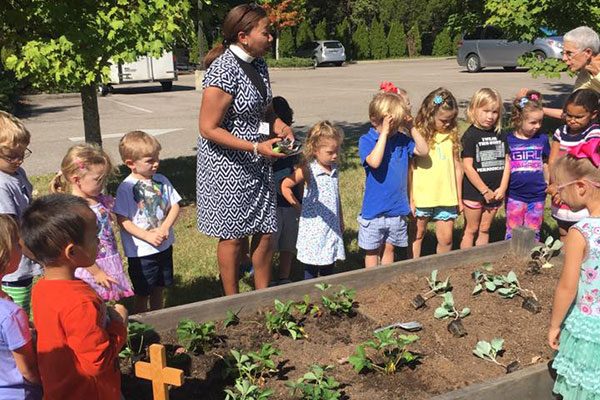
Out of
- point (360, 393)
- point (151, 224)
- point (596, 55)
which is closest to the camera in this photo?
point (360, 393)

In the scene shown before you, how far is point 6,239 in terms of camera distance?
7.54 feet

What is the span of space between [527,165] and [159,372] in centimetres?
371

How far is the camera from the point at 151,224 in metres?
3.89

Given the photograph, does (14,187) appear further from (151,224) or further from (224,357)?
(224,357)

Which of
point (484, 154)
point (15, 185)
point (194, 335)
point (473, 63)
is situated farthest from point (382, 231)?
point (473, 63)

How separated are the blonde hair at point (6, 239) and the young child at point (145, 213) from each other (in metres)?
1.46

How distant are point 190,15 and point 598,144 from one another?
4799 mm

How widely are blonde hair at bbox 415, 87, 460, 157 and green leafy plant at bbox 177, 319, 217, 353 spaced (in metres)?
2.37

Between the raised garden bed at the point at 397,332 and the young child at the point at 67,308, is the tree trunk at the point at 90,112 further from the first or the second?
the young child at the point at 67,308

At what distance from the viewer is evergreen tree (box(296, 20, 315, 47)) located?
1694 inches

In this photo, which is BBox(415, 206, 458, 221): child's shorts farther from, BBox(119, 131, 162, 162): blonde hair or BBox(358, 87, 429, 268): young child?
BBox(119, 131, 162, 162): blonde hair

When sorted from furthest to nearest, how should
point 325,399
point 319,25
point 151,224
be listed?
point 319,25 < point 151,224 < point 325,399

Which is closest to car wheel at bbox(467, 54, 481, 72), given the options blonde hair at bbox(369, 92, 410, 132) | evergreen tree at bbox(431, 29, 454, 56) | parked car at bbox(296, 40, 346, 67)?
parked car at bbox(296, 40, 346, 67)

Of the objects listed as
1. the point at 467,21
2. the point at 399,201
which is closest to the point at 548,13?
the point at 467,21
